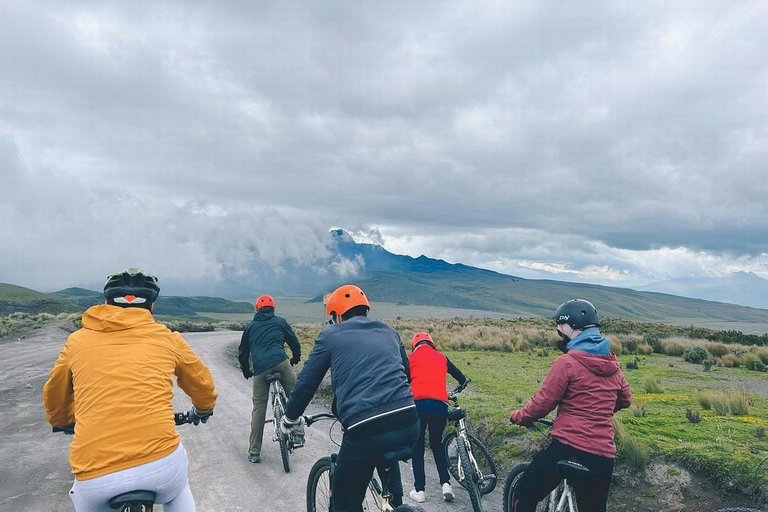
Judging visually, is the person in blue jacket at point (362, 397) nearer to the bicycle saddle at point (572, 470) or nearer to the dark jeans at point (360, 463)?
the dark jeans at point (360, 463)

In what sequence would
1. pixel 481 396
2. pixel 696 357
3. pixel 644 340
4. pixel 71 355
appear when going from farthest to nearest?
pixel 644 340 < pixel 696 357 < pixel 481 396 < pixel 71 355

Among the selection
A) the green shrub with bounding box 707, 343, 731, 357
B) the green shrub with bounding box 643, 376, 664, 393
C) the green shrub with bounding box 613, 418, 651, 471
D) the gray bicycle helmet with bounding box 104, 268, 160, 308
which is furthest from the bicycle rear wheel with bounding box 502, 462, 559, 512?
the green shrub with bounding box 707, 343, 731, 357

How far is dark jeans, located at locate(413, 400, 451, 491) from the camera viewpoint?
6.33 m

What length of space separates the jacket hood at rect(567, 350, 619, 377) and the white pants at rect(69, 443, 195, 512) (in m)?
3.39

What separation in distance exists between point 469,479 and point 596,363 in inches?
111

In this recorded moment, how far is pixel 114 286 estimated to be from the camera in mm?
3652

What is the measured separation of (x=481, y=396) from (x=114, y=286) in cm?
1049

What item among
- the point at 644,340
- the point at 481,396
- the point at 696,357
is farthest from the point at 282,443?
the point at 644,340

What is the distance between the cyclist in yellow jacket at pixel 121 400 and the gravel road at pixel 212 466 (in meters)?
3.44

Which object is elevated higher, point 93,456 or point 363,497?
point 93,456

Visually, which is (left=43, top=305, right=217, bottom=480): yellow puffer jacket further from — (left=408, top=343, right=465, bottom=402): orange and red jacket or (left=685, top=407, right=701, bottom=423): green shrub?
(left=685, top=407, right=701, bottom=423): green shrub

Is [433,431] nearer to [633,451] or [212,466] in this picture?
[633,451]

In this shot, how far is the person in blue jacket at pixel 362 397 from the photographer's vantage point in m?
3.74

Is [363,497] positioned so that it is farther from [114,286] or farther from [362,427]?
[114,286]
